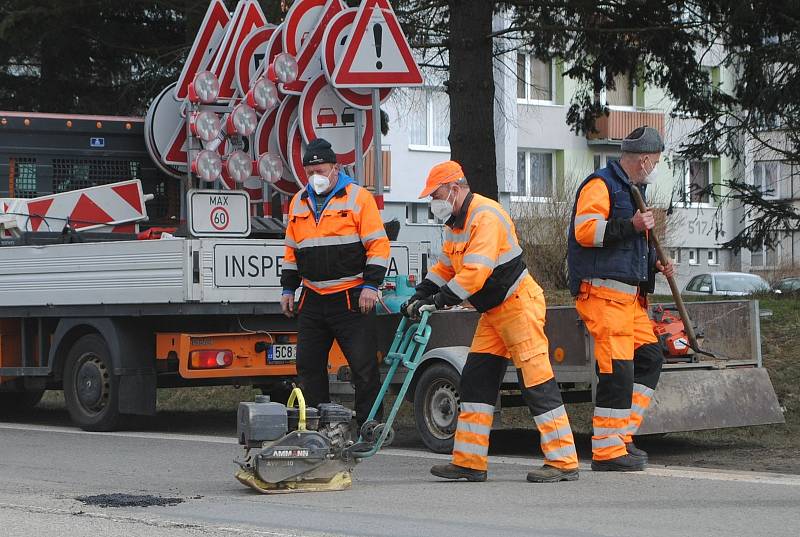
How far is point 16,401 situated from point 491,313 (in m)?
8.11

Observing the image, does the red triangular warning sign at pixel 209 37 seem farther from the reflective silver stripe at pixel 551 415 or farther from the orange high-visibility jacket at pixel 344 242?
the reflective silver stripe at pixel 551 415

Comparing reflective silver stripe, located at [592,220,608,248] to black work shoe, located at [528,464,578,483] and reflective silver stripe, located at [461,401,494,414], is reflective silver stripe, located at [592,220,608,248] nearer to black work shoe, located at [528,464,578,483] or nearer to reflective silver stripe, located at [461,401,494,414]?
reflective silver stripe, located at [461,401,494,414]

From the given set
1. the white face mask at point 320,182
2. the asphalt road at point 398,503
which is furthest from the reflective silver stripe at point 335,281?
the asphalt road at point 398,503

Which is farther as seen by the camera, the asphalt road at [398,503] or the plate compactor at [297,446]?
the plate compactor at [297,446]

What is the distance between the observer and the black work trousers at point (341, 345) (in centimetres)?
923

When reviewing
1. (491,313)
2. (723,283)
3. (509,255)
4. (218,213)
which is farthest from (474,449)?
(723,283)

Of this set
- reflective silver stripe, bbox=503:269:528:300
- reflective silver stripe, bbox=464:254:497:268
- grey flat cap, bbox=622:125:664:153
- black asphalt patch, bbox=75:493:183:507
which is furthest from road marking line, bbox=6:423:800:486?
black asphalt patch, bbox=75:493:183:507

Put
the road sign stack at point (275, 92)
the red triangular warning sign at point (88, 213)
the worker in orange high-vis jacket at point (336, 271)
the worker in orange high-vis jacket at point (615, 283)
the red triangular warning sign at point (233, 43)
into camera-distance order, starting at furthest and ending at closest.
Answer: the red triangular warning sign at point (233, 43) < the red triangular warning sign at point (88, 213) < the road sign stack at point (275, 92) < the worker in orange high-vis jacket at point (336, 271) < the worker in orange high-vis jacket at point (615, 283)

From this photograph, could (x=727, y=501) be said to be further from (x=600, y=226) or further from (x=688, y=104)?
(x=688, y=104)

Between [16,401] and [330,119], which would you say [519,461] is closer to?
[330,119]

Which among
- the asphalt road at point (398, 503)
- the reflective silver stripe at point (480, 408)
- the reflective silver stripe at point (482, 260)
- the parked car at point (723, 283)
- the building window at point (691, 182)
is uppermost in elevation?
the building window at point (691, 182)

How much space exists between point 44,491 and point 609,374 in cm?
330

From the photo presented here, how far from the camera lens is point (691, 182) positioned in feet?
57.2

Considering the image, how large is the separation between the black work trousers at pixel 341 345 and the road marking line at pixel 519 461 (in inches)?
36.1
